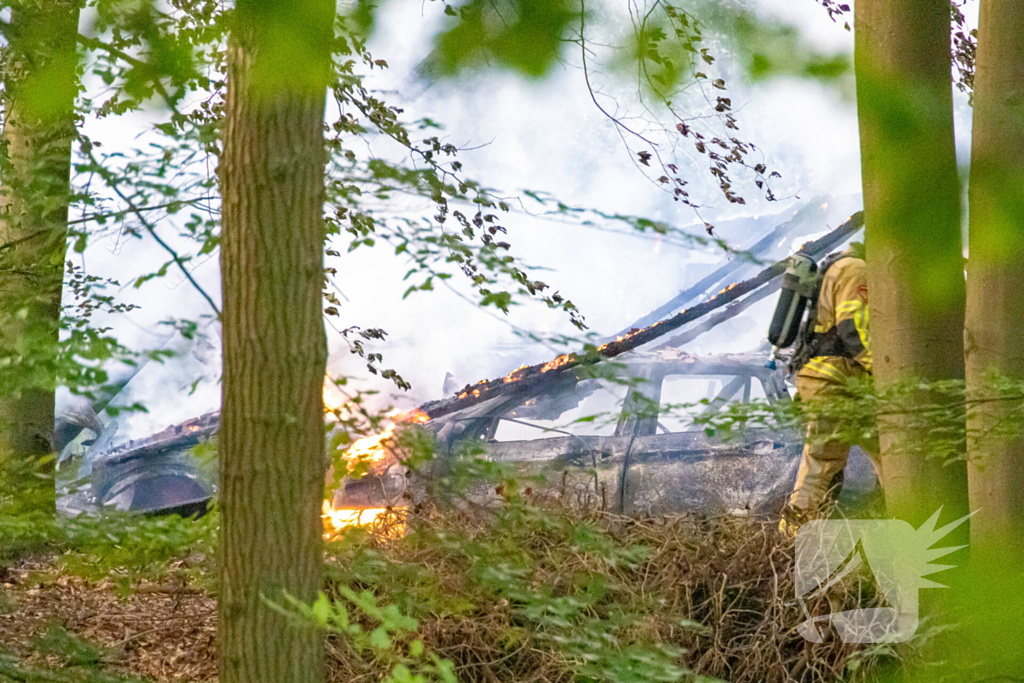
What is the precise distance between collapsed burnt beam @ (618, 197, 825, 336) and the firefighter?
1816 mm

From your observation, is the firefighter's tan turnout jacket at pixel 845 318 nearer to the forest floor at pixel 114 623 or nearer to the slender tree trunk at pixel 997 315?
the slender tree trunk at pixel 997 315

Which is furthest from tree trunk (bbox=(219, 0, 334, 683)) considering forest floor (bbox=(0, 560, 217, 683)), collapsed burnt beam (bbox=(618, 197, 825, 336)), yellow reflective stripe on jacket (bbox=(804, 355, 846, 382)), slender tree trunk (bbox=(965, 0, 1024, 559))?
collapsed burnt beam (bbox=(618, 197, 825, 336))

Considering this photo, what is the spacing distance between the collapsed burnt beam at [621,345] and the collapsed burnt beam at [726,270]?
3.77 feet

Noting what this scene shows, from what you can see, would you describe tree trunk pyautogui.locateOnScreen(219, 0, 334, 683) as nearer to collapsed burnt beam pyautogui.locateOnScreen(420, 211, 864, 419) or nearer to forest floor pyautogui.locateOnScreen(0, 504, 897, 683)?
forest floor pyautogui.locateOnScreen(0, 504, 897, 683)

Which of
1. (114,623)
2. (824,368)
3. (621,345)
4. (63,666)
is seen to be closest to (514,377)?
(621,345)

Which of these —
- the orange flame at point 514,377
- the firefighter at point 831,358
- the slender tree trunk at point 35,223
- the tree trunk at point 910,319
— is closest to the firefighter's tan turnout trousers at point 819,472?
the firefighter at point 831,358

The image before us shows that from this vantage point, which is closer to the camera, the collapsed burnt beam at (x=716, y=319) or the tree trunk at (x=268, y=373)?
the tree trunk at (x=268, y=373)

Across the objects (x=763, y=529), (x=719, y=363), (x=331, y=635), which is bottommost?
(x=331, y=635)

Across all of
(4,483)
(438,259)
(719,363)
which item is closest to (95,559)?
(4,483)

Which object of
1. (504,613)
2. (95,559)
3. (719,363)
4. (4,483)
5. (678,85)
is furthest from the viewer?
(719,363)

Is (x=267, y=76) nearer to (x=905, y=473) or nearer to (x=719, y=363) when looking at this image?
(x=905, y=473)

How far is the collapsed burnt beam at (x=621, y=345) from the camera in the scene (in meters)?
4.43

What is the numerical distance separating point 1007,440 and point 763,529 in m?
1.00

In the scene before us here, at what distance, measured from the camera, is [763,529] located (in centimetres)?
352
